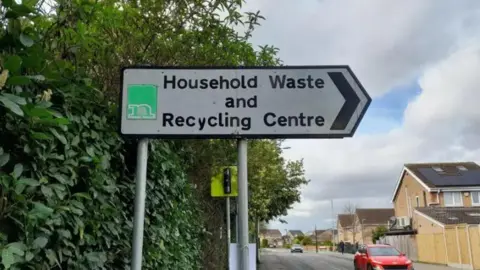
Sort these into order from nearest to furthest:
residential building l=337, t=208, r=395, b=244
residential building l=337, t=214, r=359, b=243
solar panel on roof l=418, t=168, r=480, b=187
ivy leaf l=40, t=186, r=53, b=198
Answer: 1. ivy leaf l=40, t=186, r=53, b=198
2. solar panel on roof l=418, t=168, r=480, b=187
3. residential building l=337, t=208, r=395, b=244
4. residential building l=337, t=214, r=359, b=243

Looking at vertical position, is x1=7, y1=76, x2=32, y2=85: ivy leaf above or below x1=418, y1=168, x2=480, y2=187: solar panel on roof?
below

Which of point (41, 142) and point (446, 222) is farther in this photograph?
point (446, 222)

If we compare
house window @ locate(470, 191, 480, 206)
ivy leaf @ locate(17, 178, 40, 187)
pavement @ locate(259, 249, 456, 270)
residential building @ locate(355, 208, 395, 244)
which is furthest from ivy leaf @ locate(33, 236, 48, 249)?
residential building @ locate(355, 208, 395, 244)

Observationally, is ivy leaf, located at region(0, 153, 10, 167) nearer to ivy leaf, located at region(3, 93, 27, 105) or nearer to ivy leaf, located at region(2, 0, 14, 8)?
ivy leaf, located at region(3, 93, 27, 105)

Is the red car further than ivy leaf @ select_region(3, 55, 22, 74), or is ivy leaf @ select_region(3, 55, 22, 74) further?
the red car

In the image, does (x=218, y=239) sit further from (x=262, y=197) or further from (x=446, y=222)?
(x=446, y=222)

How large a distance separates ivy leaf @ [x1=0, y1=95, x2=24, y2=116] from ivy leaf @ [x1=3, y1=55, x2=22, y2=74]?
0.15m

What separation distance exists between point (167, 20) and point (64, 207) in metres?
2.99

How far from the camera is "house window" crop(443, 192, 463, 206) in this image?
140ft

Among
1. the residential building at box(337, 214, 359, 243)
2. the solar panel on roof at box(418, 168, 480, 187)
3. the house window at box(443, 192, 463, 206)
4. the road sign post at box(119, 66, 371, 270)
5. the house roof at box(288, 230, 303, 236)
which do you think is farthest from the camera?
the house roof at box(288, 230, 303, 236)

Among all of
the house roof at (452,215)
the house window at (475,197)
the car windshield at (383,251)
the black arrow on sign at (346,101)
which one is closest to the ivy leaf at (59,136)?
the black arrow on sign at (346,101)

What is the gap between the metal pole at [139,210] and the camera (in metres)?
2.35

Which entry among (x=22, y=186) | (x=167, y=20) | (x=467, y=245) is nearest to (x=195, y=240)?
(x=167, y=20)

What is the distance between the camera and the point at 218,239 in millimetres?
11453
